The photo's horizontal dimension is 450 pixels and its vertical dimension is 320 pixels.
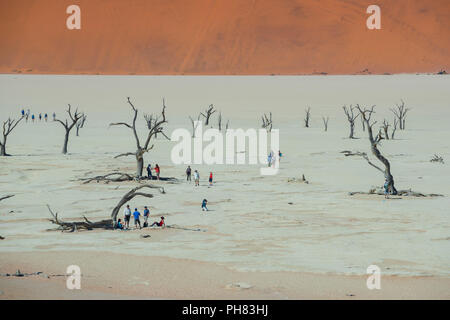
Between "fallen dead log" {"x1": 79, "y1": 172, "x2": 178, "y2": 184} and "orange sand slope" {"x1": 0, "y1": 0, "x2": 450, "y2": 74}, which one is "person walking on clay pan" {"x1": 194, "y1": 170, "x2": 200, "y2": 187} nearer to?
"fallen dead log" {"x1": 79, "y1": 172, "x2": 178, "y2": 184}

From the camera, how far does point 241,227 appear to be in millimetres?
20781

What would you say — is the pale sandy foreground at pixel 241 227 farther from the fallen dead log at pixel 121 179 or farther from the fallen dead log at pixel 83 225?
the fallen dead log at pixel 83 225

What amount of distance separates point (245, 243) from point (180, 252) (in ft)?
6.06

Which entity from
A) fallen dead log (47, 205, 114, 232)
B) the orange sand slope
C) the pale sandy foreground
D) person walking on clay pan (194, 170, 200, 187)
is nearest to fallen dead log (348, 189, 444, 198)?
the pale sandy foreground

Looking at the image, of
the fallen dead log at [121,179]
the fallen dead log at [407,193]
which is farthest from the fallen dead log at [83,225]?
the fallen dead log at [407,193]

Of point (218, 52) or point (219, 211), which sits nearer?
point (219, 211)

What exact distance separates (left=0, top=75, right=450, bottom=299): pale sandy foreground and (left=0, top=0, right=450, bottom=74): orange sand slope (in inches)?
2467

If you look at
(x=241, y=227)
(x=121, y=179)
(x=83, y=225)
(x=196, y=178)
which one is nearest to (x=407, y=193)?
(x=196, y=178)

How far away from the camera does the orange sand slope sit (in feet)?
366

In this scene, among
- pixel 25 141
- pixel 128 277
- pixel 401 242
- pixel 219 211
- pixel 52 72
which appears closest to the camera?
pixel 128 277

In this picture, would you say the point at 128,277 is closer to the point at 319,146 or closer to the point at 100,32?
the point at 319,146

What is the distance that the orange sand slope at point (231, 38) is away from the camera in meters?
112
